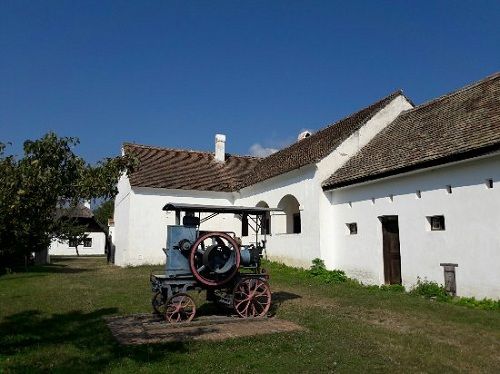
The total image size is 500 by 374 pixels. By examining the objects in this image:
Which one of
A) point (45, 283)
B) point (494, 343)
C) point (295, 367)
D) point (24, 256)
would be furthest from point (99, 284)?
point (494, 343)

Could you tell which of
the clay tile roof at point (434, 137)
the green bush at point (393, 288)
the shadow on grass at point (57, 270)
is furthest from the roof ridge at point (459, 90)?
the shadow on grass at point (57, 270)

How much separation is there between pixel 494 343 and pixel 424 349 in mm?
1401

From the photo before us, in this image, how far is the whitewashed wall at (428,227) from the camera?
10875 millimetres

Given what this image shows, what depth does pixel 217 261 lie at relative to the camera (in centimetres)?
902

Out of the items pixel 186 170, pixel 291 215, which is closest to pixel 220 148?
pixel 186 170

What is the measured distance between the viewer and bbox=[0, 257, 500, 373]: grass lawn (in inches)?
241

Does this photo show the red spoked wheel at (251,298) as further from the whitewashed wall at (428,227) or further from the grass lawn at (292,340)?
the whitewashed wall at (428,227)

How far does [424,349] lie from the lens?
704cm

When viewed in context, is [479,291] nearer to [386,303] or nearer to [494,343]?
[386,303]

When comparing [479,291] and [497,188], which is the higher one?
[497,188]

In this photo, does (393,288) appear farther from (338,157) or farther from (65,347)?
(65,347)

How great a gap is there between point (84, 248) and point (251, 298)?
3935 cm

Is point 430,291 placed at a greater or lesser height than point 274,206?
lesser

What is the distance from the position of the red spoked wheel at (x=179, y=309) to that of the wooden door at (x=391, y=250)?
7.86m
